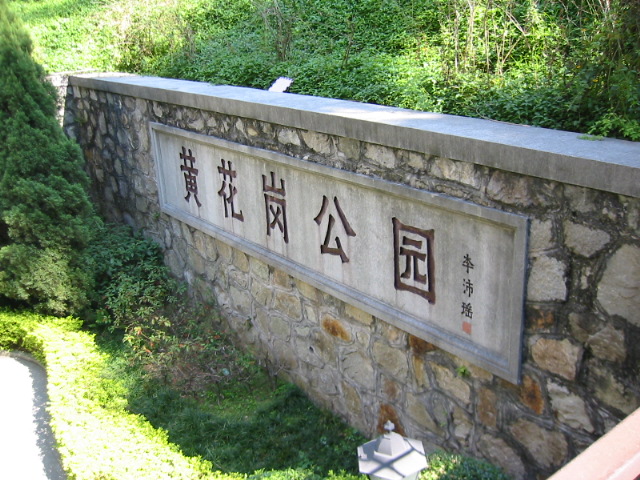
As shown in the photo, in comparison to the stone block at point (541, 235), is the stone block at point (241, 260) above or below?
below

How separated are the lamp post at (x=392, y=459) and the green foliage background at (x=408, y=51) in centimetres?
173

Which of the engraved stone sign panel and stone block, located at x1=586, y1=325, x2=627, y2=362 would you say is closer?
stone block, located at x1=586, y1=325, x2=627, y2=362

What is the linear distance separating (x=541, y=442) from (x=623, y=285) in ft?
3.08

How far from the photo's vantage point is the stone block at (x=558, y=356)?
2764 millimetres

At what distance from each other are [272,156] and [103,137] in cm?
324

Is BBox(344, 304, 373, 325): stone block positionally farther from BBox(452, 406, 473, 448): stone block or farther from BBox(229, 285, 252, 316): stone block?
BBox(229, 285, 252, 316): stone block

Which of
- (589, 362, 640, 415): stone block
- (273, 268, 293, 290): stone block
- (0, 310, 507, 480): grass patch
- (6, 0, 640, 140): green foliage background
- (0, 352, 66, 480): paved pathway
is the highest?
(6, 0, 640, 140): green foliage background

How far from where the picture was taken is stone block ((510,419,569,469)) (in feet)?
9.65

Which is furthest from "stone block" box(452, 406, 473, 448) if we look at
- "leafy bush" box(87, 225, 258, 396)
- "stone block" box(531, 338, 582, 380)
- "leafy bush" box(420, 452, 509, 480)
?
"leafy bush" box(87, 225, 258, 396)

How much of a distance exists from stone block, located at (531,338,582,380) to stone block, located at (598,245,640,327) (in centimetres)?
27

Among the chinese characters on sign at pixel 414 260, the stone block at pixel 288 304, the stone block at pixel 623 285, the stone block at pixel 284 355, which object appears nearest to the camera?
the stone block at pixel 623 285

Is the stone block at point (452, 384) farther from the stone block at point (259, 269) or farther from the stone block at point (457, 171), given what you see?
the stone block at point (259, 269)

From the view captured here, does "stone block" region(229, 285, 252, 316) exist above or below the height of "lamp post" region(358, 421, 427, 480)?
below

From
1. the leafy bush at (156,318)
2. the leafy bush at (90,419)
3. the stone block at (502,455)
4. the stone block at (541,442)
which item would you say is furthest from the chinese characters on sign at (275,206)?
the stone block at (541,442)
